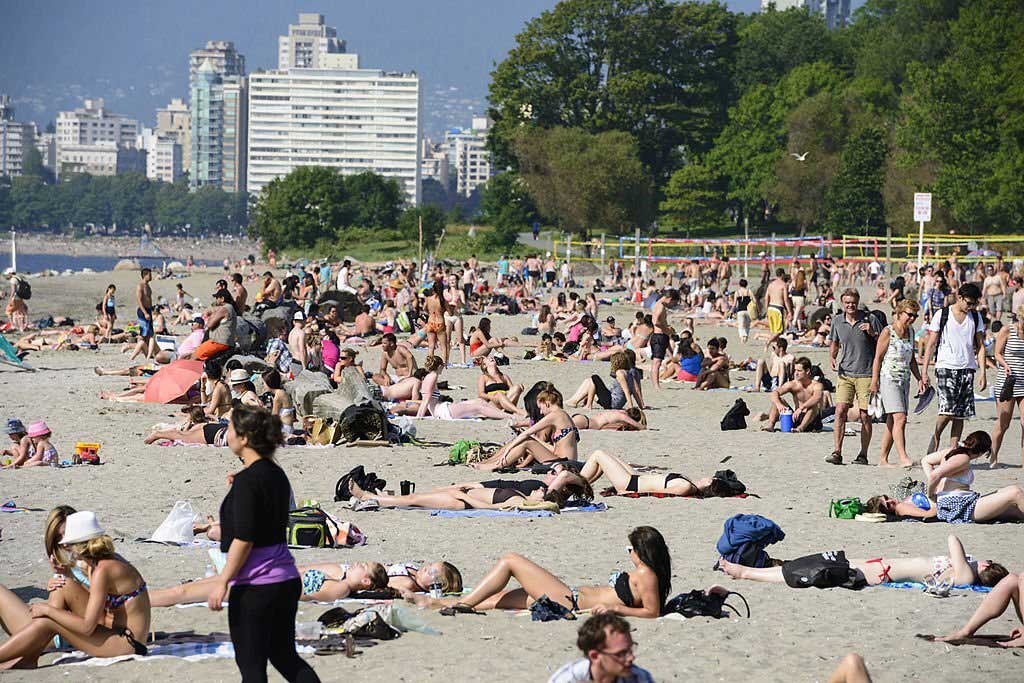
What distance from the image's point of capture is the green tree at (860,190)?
172 ft

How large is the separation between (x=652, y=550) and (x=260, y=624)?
7.80ft

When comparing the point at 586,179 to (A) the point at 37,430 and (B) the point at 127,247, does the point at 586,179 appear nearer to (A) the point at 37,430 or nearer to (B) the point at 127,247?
(A) the point at 37,430

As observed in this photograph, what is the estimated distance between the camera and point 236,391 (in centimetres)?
1300

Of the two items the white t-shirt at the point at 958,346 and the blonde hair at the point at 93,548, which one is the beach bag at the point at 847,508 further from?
the blonde hair at the point at 93,548

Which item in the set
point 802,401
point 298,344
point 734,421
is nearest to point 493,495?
point 734,421

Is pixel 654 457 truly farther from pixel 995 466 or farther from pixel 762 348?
pixel 762 348

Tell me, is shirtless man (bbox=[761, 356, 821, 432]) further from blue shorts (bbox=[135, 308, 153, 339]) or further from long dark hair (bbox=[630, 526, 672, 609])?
blue shorts (bbox=[135, 308, 153, 339])

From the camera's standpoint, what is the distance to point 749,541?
7.58 meters

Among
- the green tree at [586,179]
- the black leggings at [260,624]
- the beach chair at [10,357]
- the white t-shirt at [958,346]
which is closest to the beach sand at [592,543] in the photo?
the white t-shirt at [958,346]

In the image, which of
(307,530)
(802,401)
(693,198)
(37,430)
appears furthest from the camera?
(693,198)

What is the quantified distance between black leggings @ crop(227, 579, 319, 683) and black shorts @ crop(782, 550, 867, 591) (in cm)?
343

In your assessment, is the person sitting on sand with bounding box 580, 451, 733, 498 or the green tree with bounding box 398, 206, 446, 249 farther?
the green tree with bounding box 398, 206, 446, 249

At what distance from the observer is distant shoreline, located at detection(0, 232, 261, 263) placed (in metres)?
151

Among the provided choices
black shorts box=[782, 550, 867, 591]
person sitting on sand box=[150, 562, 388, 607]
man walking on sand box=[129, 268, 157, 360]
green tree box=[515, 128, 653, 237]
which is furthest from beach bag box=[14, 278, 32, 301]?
green tree box=[515, 128, 653, 237]
